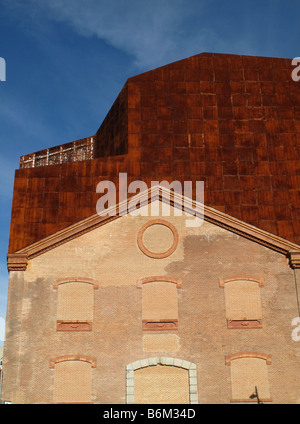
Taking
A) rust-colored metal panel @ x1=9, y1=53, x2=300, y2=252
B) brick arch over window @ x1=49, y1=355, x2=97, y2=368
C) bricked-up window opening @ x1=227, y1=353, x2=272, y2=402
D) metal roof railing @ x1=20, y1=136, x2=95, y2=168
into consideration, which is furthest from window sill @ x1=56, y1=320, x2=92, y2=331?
metal roof railing @ x1=20, y1=136, x2=95, y2=168

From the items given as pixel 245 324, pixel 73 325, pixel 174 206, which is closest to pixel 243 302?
pixel 245 324

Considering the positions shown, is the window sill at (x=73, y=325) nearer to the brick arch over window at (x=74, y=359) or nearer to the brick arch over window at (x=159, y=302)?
the brick arch over window at (x=74, y=359)

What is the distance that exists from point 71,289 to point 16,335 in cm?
314

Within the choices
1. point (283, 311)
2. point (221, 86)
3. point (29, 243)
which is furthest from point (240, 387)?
point (221, 86)

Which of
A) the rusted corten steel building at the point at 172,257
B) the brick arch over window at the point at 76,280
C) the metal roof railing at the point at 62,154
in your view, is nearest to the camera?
the rusted corten steel building at the point at 172,257

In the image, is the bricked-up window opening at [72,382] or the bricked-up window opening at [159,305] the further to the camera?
the bricked-up window opening at [159,305]

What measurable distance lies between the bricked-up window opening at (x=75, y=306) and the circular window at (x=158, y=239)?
3.18 meters

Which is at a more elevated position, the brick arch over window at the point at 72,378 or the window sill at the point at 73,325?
the window sill at the point at 73,325

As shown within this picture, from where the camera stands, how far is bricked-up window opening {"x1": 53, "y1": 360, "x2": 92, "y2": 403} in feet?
69.7

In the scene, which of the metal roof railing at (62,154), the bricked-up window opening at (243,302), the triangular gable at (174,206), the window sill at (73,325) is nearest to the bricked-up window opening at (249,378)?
the bricked-up window opening at (243,302)

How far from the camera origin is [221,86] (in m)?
27.9

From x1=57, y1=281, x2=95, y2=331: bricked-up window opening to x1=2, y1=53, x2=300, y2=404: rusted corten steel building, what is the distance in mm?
50

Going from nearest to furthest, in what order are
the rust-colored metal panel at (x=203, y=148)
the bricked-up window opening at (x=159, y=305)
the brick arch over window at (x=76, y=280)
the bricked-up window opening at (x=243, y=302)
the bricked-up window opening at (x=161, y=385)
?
1. the bricked-up window opening at (x=161, y=385)
2. the bricked-up window opening at (x=159, y=305)
3. the bricked-up window opening at (x=243, y=302)
4. the brick arch over window at (x=76, y=280)
5. the rust-colored metal panel at (x=203, y=148)

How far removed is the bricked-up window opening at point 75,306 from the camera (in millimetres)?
22219
